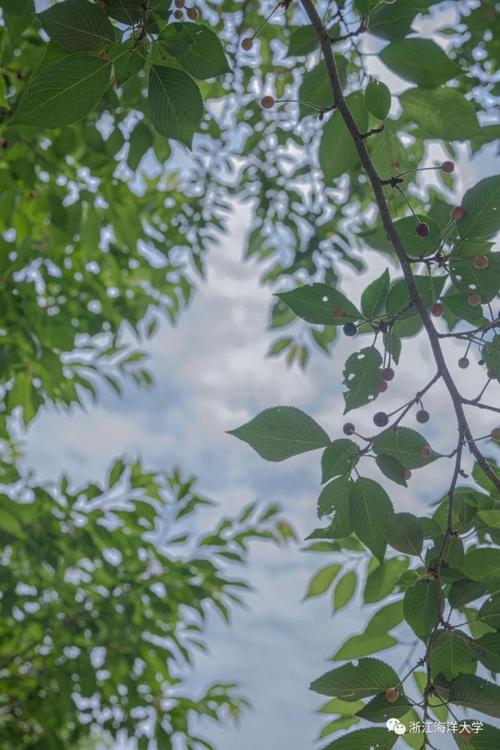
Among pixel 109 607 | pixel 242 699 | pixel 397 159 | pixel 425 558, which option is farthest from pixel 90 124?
pixel 242 699

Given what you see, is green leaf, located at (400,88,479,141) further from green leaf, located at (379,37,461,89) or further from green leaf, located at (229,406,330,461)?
green leaf, located at (229,406,330,461)

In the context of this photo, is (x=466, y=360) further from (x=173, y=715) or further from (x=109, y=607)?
(x=173, y=715)

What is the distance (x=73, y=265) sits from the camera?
214 cm

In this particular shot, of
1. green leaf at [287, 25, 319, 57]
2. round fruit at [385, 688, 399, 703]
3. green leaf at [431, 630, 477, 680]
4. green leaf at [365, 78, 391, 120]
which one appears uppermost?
green leaf at [287, 25, 319, 57]

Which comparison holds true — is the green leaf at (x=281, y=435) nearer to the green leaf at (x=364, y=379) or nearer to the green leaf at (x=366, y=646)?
the green leaf at (x=364, y=379)

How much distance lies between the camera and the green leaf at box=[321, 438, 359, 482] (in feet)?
2.53

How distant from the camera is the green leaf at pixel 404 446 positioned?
30.4 inches

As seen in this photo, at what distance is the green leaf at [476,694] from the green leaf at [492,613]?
0.30ft

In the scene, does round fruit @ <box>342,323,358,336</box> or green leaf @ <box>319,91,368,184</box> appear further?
green leaf @ <box>319,91,368,184</box>

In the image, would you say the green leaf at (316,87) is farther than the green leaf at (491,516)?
Yes

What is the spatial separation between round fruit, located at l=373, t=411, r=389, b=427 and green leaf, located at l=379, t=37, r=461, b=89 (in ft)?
1.62

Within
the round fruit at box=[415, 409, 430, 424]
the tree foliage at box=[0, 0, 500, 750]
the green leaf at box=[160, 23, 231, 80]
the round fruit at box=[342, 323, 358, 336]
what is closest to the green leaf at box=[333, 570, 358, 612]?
the tree foliage at box=[0, 0, 500, 750]

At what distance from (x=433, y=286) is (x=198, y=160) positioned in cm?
207

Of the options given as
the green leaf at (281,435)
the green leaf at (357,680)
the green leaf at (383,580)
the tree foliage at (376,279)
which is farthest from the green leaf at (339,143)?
the green leaf at (357,680)
